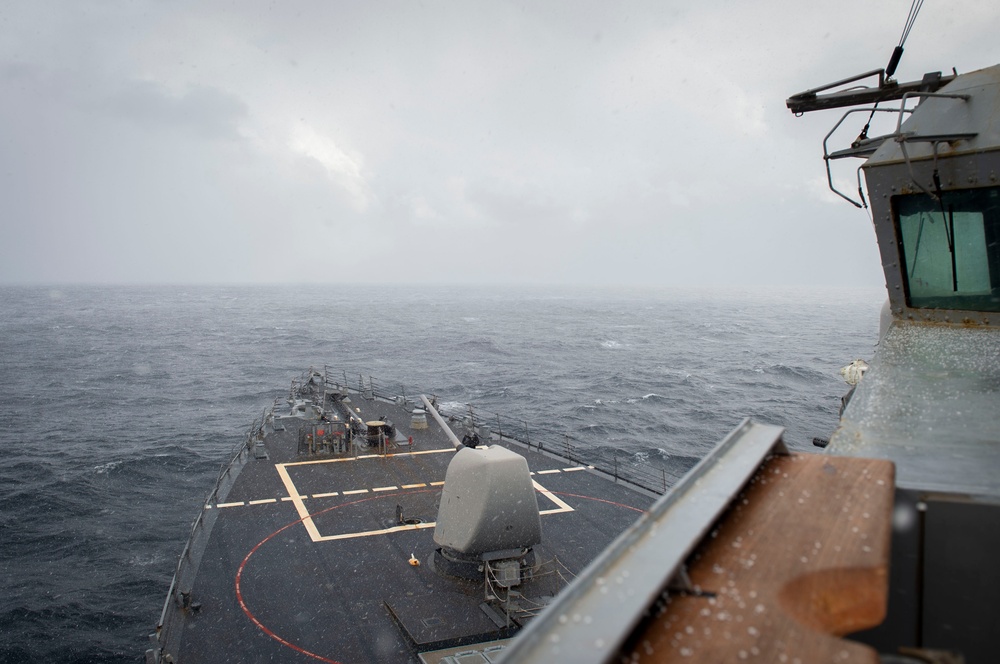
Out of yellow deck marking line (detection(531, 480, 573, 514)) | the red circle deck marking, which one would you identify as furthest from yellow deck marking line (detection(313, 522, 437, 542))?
yellow deck marking line (detection(531, 480, 573, 514))

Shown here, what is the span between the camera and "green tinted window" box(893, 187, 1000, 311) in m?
5.87

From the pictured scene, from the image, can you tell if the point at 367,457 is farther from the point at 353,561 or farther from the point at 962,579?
the point at 962,579

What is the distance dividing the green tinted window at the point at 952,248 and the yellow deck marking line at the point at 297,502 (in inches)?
588

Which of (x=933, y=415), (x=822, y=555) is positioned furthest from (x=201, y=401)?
(x=822, y=555)

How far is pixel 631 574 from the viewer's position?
1.79m

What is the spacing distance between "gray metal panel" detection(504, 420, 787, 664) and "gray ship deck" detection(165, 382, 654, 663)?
1084 cm

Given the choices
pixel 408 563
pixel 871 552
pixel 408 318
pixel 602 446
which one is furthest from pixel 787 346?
pixel 871 552

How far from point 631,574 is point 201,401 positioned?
177ft

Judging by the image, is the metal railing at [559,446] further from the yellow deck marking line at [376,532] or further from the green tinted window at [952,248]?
the green tinted window at [952,248]

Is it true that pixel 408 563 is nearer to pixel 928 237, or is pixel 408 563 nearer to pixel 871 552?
pixel 928 237

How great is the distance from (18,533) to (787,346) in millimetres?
81909

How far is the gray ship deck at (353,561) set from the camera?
40.0 ft

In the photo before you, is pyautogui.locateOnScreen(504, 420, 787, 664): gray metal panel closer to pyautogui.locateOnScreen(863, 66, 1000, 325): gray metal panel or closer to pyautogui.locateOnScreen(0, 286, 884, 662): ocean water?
pyautogui.locateOnScreen(863, 66, 1000, 325): gray metal panel

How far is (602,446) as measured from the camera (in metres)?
36.8
